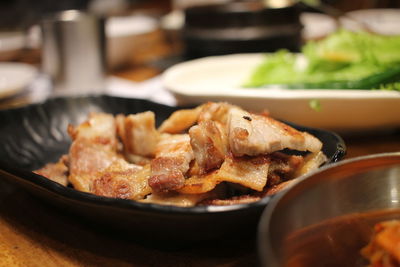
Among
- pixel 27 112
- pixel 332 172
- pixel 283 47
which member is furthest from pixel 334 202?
pixel 283 47

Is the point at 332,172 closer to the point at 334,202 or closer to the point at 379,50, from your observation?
the point at 334,202

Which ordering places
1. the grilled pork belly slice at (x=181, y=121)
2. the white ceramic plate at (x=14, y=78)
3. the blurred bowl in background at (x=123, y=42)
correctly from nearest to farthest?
the grilled pork belly slice at (x=181, y=121)
the white ceramic plate at (x=14, y=78)
the blurred bowl in background at (x=123, y=42)

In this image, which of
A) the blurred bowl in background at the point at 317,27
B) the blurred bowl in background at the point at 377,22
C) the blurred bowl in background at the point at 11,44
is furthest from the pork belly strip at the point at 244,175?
the blurred bowl in background at the point at 11,44

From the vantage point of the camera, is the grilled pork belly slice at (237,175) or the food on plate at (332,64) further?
the food on plate at (332,64)

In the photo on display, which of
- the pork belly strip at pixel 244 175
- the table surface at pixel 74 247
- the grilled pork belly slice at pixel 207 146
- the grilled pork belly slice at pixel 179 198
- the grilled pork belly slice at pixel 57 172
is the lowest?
the table surface at pixel 74 247

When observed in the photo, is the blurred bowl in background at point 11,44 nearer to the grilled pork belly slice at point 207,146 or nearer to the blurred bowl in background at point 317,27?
the blurred bowl in background at point 317,27

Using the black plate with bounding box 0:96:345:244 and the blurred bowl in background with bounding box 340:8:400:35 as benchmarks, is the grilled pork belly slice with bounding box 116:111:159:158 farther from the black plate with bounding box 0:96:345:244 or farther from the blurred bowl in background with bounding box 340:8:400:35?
the blurred bowl in background with bounding box 340:8:400:35

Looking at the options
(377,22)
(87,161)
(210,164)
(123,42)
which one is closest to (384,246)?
(210,164)
